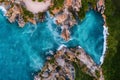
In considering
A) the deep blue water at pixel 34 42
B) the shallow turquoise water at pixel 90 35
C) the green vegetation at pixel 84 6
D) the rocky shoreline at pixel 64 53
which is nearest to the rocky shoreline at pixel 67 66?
→ the rocky shoreline at pixel 64 53

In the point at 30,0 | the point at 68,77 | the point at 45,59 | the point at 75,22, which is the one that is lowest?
the point at 68,77

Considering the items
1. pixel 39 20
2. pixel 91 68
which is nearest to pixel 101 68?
pixel 91 68

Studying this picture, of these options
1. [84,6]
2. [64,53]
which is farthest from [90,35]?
[64,53]

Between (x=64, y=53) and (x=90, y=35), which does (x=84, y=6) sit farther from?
(x=64, y=53)

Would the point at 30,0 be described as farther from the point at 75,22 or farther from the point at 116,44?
the point at 116,44

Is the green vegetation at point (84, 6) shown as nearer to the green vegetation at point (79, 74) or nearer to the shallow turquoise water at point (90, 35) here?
the shallow turquoise water at point (90, 35)

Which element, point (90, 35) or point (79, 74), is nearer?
point (79, 74)

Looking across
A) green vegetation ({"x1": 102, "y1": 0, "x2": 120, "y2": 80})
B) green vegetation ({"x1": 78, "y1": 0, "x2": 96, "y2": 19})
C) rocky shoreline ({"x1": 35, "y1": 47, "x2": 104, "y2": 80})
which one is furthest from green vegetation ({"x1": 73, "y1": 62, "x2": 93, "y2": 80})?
green vegetation ({"x1": 78, "y1": 0, "x2": 96, "y2": 19})
